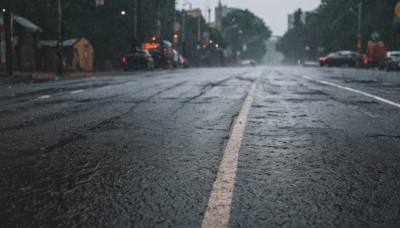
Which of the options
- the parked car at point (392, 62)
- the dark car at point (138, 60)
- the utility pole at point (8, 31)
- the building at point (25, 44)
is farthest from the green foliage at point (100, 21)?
the parked car at point (392, 62)

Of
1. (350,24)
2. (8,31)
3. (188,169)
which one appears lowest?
(188,169)

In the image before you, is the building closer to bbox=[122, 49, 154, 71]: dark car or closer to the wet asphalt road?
bbox=[122, 49, 154, 71]: dark car

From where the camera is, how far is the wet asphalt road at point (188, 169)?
2783 mm

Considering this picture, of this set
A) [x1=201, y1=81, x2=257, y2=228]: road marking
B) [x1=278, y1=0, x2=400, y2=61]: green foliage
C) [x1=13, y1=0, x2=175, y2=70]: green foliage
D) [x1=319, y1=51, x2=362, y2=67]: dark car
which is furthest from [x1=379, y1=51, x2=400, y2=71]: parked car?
[x1=201, y1=81, x2=257, y2=228]: road marking

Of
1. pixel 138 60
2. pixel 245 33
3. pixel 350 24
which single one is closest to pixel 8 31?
pixel 138 60

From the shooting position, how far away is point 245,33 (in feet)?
485

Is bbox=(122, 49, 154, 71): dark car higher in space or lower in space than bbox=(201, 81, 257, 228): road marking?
higher

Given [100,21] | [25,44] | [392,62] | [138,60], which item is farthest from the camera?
[100,21]

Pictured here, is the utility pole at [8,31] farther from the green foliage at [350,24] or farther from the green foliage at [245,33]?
the green foliage at [245,33]

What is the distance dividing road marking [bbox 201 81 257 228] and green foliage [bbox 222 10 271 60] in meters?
126

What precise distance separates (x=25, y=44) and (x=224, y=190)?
31633 millimetres

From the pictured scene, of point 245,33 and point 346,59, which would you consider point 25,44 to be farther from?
point 245,33

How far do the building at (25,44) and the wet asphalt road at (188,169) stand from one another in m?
25.0

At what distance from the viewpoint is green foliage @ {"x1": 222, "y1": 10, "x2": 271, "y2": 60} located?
138625mm
